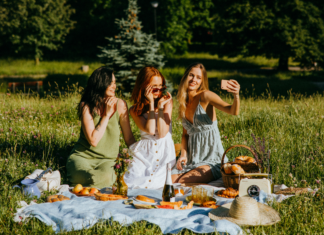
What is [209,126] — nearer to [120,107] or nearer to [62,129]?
[120,107]

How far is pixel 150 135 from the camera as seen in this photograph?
4.37m

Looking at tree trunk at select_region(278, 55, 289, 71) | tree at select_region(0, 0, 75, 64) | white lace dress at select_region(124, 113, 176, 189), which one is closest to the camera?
white lace dress at select_region(124, 113, 176, 189)

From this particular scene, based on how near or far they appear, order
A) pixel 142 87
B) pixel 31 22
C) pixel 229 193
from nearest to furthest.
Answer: pixel 229 193
pixel 142 87
pixel 31 22

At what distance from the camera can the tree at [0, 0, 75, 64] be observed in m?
25.9

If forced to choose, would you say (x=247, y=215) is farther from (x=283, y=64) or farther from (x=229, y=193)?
(x=283, y=64)

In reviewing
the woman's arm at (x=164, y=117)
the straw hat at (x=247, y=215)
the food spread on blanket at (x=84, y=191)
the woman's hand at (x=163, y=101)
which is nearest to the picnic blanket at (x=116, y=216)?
the straw hat at (x=247, y=215)

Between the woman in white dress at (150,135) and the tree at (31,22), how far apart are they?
2488cm

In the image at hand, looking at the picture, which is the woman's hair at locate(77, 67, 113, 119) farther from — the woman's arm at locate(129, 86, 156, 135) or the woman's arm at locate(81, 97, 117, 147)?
the woman's arm at locate(129, 86, 156, 135)

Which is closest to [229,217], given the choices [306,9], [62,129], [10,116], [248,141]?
[248,141]

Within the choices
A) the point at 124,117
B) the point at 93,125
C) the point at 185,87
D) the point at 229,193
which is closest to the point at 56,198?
the point at 93,125

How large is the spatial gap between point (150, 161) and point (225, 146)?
165 centimetres

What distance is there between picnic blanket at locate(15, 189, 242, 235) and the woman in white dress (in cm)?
85

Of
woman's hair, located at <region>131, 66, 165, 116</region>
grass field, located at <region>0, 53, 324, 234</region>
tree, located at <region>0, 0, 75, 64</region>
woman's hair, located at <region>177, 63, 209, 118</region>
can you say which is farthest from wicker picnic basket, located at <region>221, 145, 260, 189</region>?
tree, located at <region>0, 0, 75, 64</region>

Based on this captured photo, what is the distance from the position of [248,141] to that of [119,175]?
290 centimetres
